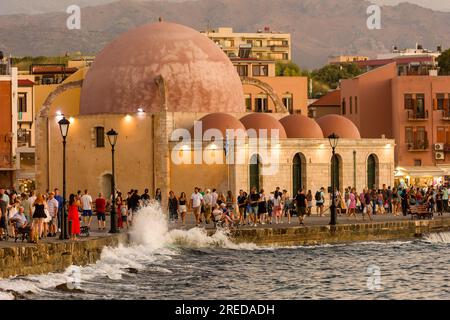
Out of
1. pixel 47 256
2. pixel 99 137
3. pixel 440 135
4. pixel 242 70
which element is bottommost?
pixel 47 256

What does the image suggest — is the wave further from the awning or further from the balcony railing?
the balcony railing

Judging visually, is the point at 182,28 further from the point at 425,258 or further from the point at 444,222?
the point at 425,258

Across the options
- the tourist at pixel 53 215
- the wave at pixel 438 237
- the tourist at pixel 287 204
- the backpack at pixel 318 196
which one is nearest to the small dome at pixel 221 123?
the backpack at pixel 318 196

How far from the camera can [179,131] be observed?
58906mm

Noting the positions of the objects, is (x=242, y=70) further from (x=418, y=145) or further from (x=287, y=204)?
(x=287, y=204)

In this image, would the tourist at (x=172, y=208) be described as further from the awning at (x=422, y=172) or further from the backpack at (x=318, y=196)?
the awning at (x=422, y=172)

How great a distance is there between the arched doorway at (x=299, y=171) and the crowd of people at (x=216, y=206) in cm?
73

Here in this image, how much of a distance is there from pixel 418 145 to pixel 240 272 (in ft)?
120

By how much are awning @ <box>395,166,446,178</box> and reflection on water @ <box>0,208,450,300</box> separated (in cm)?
2120

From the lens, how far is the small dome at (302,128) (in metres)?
59.3

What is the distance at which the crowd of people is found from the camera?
38.7m

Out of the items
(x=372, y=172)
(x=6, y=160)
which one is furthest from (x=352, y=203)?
(x=6, y=160)

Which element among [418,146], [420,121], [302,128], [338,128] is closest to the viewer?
[302,128]

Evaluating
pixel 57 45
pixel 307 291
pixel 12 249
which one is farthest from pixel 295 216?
pixel 57 45
